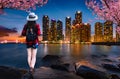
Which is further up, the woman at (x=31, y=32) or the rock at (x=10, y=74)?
the woman at (x=31, y=32)

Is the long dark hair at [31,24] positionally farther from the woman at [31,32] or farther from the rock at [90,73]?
the rock at [90,73]

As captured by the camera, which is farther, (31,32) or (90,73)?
(90,73)

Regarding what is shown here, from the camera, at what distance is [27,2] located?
2112 centimetres

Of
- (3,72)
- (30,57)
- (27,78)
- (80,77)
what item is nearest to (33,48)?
(30,57)

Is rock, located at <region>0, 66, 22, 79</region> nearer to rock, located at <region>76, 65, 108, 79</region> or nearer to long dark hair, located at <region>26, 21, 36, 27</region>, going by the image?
rock, located at <region>76, 65, 108, 79</region>

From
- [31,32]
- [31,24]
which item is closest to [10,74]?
[31,32]

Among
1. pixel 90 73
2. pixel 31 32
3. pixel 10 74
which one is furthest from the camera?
pixel 10 74

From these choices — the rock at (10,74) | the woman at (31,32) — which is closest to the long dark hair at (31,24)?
the woman at (31,32)

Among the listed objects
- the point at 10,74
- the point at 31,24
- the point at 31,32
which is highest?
the point at 31,24

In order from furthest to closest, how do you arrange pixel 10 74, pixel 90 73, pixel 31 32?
pixel 10 74 → pixel 90 73 → pixel 31 32

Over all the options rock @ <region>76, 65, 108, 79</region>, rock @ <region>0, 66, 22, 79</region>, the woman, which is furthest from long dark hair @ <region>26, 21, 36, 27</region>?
rock @ <region>76, 65, 108, 79</region>

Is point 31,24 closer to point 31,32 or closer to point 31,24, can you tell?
point 31,24

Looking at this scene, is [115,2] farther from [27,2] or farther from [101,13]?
[27,2]

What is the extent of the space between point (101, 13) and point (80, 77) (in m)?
8.05
